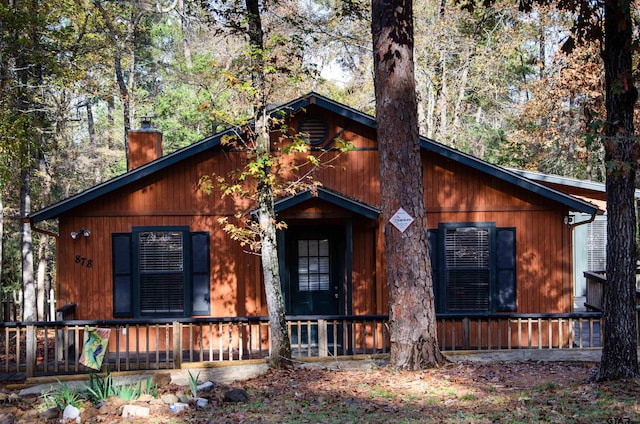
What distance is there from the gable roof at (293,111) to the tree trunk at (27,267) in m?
6.46

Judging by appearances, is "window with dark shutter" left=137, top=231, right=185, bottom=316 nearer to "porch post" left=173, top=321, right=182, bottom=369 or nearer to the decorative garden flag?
"porch post" left=173, top=321, right=182, bottom=369

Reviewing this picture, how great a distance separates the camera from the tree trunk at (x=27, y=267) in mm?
17964

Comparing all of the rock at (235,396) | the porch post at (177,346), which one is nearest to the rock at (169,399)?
Answer: the rock at (235,396)

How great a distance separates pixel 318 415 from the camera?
696 cm

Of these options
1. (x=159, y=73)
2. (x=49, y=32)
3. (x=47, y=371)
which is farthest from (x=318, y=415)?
(x=159, y=73)

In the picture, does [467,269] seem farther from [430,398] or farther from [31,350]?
[31,350]

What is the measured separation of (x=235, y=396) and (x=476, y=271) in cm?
641

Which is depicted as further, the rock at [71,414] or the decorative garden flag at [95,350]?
the decorative garden flag at [95,350]

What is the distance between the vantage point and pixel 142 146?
14.2 meters

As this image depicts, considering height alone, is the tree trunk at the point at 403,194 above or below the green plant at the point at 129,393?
above

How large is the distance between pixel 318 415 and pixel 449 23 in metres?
20.2

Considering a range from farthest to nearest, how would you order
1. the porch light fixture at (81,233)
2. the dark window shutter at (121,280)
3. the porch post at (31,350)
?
1. the dark window shutter at (121,280)
2. the porch light fixture at (81,233)
3. the porch post at (31,350)

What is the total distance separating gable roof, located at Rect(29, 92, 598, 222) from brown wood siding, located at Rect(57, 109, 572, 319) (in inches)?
14.3

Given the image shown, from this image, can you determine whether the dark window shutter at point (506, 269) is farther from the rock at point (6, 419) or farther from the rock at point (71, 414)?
the rock at point (6, 419)
